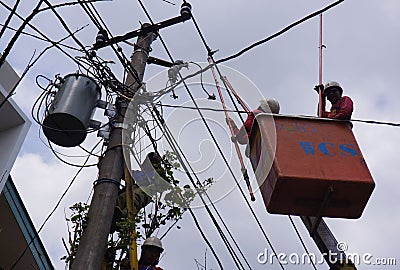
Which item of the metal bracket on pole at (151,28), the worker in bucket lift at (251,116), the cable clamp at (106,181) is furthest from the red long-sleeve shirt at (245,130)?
the metal bracket on pole at (151,28)

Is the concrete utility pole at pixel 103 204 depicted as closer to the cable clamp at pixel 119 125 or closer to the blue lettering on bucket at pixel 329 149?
the cable clamp at pixel 119 125

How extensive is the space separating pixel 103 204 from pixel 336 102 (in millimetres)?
1824

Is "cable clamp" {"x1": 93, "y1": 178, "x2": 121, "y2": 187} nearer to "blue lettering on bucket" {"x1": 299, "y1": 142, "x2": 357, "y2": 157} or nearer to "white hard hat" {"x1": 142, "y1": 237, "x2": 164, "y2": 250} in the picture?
"white hard hat" {"x1": 142, "y1": 237, "x2": 164, "y2": 250}

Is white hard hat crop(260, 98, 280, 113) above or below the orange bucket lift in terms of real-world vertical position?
above

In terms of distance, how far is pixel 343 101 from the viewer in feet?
11.4

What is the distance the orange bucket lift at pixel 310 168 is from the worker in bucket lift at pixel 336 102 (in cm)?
10

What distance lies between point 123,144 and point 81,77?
69cm

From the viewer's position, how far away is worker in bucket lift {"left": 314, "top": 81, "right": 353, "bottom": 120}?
3.32 meters

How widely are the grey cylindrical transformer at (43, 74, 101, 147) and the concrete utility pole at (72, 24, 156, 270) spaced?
23cm

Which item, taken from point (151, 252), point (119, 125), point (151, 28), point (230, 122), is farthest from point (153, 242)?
point (151, 28)

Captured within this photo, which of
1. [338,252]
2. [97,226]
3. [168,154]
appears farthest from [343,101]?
[97,226]

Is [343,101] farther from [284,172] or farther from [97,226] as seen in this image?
[97,226]

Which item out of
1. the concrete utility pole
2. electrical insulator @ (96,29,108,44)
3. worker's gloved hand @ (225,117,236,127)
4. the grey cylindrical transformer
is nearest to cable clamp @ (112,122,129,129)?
the concrete utility pole

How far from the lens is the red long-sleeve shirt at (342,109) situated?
3.30m
